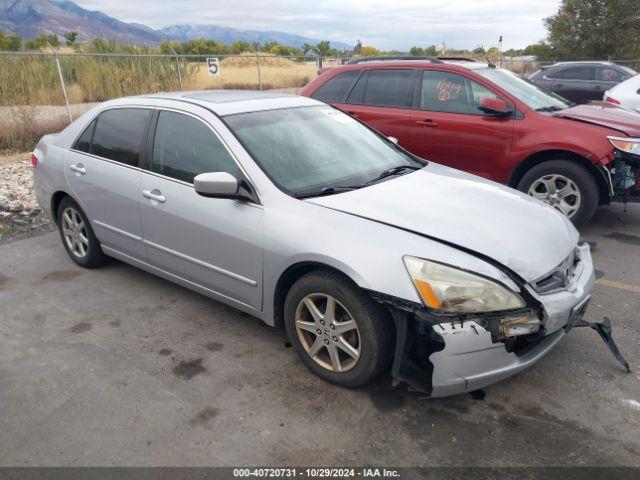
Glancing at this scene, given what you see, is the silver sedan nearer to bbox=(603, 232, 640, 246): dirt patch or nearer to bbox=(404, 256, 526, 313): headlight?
bbox=(404, 256, 526, 313): headlight

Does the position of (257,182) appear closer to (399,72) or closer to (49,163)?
(49,163)

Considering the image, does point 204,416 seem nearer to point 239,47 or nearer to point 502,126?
point 502,126

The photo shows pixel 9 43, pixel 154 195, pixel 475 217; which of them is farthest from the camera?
pixel 9 43

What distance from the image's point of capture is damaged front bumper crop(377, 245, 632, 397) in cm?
250

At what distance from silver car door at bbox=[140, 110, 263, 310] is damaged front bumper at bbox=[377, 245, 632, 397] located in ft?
3.35

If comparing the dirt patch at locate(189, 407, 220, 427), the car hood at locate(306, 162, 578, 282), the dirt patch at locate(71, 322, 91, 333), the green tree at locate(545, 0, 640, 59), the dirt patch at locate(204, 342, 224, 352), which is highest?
the green tree at locate(545, 0, 640, 59)

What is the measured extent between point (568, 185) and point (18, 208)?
21.2 ft

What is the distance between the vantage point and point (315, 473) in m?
2.36

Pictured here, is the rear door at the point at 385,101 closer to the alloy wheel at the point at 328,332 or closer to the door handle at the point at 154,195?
the door handle at the point at 154,195

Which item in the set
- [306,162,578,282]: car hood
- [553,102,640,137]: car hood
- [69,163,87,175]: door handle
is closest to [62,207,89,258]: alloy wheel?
[69,163,87,175]: door handle

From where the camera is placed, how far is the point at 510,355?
2.61 metres

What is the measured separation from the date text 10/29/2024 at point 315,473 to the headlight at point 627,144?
4.26m

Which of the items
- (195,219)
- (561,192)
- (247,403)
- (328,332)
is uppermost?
(195,219)

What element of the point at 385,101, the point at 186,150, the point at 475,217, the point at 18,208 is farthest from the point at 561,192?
the point at 18,208
